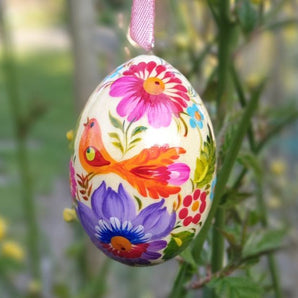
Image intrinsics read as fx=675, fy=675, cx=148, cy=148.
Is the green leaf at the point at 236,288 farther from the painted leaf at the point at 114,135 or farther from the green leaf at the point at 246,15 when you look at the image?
the green leaf at the point at 246,15

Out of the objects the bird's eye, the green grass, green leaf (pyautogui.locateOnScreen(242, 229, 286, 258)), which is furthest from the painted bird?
the green grass

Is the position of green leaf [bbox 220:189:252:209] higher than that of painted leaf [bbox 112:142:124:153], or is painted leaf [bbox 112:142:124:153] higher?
painted leaf [bbox 112:142:124:153]

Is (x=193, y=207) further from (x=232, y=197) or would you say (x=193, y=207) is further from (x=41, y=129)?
(x=41, y=129)

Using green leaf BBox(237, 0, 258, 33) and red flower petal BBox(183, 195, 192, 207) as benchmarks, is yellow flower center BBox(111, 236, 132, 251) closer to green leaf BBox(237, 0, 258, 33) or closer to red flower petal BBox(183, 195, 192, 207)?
red flower petal BBox(183, 195, 192, 207)

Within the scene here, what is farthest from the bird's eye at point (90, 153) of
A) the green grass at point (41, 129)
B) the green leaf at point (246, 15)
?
the green grass at point (41, 129)

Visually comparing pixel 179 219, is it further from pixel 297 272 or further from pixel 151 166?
pixel 297 272

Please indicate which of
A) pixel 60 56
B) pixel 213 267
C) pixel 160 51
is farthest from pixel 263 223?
pixel 60 56
